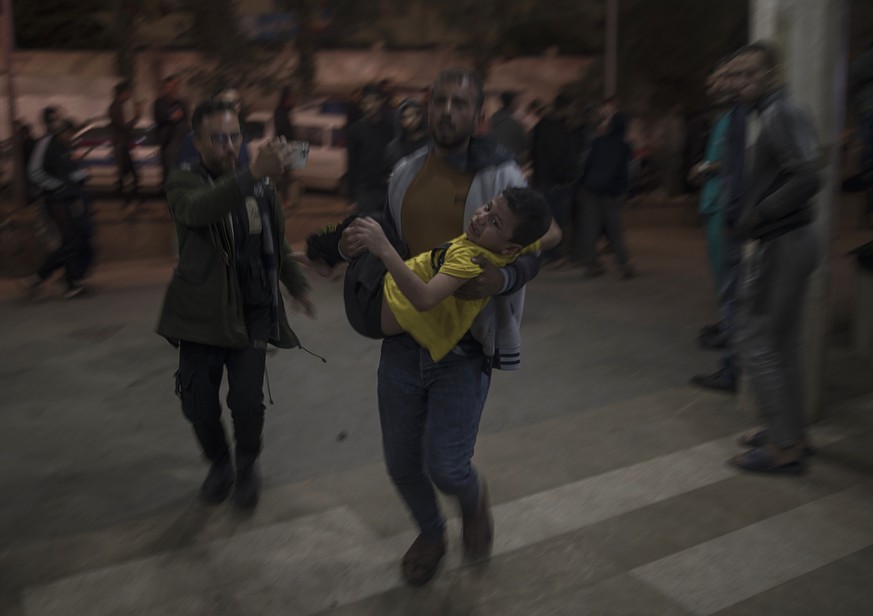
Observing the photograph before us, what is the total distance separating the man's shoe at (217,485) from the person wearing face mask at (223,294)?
25 mm

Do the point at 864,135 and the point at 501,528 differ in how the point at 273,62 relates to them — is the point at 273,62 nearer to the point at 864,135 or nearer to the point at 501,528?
the point at 864,135

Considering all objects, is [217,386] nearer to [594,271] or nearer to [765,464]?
[765,464]

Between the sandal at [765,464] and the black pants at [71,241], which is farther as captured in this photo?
the black pants at [71,241]

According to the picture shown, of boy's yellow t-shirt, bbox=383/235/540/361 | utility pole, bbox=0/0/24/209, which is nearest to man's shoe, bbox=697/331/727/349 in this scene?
boy's yellow t-shirt, bbox=383/235/540/361

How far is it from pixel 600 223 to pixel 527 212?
23.6ft

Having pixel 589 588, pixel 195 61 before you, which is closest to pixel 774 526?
pixel 589 588

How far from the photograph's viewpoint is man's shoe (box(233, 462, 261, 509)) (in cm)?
415

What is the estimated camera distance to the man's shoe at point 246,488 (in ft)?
13.6

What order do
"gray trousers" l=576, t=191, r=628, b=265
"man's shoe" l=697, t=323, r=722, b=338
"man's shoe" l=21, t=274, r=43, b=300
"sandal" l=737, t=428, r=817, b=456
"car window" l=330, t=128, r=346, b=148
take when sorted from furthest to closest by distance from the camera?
"car window" l=330, t=128, r=346, b=148, "gray trousers" l=576, t=191, r=628, b=265, "man's shoe" l=21, t=274, r=43, b=300, "man's shoe" l=697, t=323, r=722, b=338, "sandal" l=737, t=428, r=817, b=456

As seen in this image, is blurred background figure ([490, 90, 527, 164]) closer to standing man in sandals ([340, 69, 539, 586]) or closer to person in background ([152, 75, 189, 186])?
person in background ([152, 75, 189, 186])

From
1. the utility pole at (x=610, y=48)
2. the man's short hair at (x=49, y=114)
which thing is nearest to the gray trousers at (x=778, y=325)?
the man's short hair at (x=49, y=114)

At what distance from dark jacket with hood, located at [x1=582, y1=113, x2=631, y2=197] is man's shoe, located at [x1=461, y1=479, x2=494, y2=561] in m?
6.59

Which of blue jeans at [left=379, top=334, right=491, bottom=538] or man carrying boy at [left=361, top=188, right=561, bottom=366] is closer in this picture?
man carrying boy at [left=361, top=188, right=561, bottom=366]

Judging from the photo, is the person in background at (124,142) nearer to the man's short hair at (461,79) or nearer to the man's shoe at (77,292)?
the man's shoe at (77,292)
